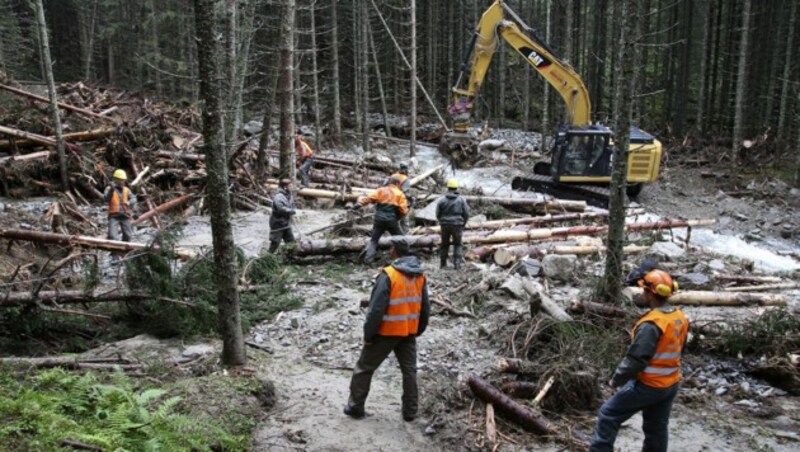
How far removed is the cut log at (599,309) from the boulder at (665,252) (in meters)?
3.99

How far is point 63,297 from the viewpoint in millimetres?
7426

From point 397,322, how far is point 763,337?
524 centimetres

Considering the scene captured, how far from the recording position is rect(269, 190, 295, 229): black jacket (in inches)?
444

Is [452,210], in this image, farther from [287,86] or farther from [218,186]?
[287,86]

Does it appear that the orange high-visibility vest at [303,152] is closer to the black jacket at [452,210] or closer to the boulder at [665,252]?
the black jacket at [452,210]

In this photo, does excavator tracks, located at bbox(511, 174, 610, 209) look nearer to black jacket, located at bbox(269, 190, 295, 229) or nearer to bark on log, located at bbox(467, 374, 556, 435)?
black jacket, located at bbox(269, 190, 295, 229)

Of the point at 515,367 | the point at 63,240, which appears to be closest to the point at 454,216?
the point at 515,367

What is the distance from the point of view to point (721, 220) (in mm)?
16578

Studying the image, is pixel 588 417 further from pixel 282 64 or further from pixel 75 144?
pixel 75 144

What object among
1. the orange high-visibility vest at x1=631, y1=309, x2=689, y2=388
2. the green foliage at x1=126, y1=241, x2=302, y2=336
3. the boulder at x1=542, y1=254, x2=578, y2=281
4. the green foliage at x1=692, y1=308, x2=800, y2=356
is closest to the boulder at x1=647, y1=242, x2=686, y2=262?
the boulder at x1=542, y1=254, x2=578, y2=281

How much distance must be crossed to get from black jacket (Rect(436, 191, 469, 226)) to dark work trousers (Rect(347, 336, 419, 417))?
5261mm

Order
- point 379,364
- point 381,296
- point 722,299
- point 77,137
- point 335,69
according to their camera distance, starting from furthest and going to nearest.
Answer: point 335,69 → point 77,137 → point 722,299 → point 379,364 → point 381,296

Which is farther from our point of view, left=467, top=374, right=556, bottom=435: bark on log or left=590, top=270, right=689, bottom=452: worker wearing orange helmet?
left=467, top=374, right=556, bottom=435: bark on log

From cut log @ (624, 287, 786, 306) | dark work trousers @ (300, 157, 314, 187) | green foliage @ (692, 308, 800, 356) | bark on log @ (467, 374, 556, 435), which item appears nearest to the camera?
bark on log @ (467, 374, 556, 435)
